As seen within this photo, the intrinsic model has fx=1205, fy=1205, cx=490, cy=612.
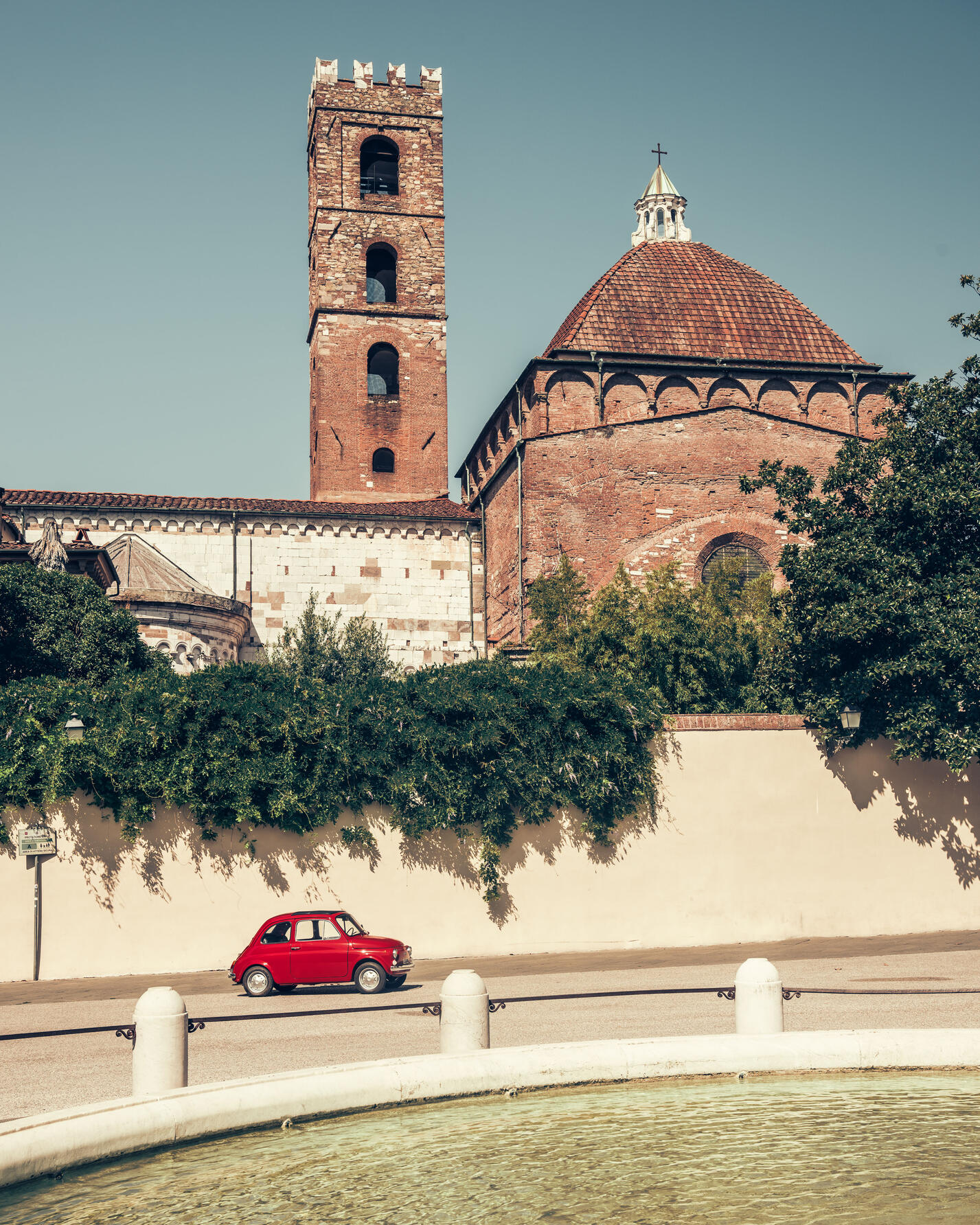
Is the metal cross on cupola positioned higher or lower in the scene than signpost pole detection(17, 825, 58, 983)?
higher

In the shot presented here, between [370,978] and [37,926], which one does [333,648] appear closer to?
[37,926]

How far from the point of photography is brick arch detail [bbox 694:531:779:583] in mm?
35531

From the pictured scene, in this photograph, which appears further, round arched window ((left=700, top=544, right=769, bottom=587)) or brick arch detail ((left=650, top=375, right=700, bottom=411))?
brick arch detail ((left=650, top=375, right=700, bottom=411))

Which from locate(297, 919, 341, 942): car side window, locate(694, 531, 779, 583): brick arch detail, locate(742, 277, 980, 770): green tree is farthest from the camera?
locate(694, 531, 779, 583): brick arch detail

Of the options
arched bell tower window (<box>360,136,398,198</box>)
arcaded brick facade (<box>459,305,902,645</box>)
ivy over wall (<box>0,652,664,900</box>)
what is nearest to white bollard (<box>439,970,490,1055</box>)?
ivy over wall (<box>0,652,664,900</box>)

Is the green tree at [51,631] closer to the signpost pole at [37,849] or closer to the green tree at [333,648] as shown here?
the signpost pole at [37,849]

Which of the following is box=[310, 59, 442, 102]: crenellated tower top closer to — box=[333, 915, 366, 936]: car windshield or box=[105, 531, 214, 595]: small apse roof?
box=[105, 531, 214, 595]: small apse roof

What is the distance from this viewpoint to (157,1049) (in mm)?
8266

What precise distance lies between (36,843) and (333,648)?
20.3 metres

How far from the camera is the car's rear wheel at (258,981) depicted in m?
15.4

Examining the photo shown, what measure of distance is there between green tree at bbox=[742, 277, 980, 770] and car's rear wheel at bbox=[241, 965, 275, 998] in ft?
32.5

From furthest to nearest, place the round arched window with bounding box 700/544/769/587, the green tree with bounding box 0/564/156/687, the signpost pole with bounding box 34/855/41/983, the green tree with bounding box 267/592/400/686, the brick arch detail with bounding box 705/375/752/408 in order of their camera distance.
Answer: the brick arch detail with bounding box 705/375/752/408
the green tree with bounding box 267/592/400/686
the round arched window with bounding box 700/544/769/587
the green tree with bounding box 0/564/156/687
the signpost pole with bounding box 34/855/41/983

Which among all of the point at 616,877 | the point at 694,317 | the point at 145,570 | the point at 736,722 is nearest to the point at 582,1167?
the point at 616,877

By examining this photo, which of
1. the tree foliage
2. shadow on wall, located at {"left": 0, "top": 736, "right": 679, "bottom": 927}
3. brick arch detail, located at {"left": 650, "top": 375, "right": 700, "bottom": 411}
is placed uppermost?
brick arch detail, located at {"left": 650, "top": 375, "right": 700, "bottom": 411}
